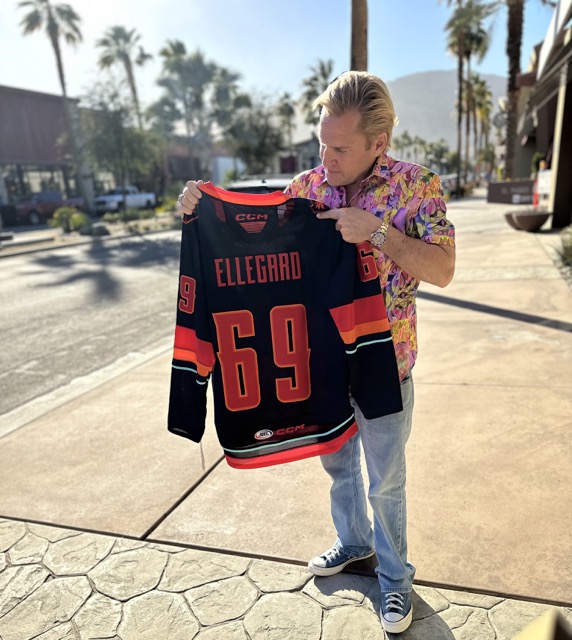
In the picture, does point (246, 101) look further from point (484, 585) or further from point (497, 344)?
point (484, 585)

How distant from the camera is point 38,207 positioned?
2994 centimetres

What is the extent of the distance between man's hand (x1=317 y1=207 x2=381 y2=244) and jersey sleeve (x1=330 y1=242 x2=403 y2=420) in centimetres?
9

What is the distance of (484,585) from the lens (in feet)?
7.06

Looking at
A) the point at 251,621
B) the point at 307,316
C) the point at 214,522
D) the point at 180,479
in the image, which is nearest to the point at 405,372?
the point at 307,316

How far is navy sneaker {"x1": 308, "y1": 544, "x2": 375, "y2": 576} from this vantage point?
226cm

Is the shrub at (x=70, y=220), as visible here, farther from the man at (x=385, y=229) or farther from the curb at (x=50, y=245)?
the man at (x=385, y=229)

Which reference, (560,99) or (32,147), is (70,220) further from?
(560,99)

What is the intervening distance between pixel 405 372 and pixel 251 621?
1134 mm

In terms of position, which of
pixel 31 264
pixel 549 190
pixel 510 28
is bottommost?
pixel 31 264

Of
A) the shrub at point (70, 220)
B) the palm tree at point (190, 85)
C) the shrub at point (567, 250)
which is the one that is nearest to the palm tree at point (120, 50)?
the palm tree at point (190, 85)

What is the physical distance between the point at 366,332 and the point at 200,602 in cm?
131

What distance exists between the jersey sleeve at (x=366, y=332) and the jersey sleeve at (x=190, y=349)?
501 millimetres

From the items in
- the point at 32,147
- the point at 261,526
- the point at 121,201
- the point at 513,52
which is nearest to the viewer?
the point at 261,526

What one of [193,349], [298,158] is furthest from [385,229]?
[298,158]
